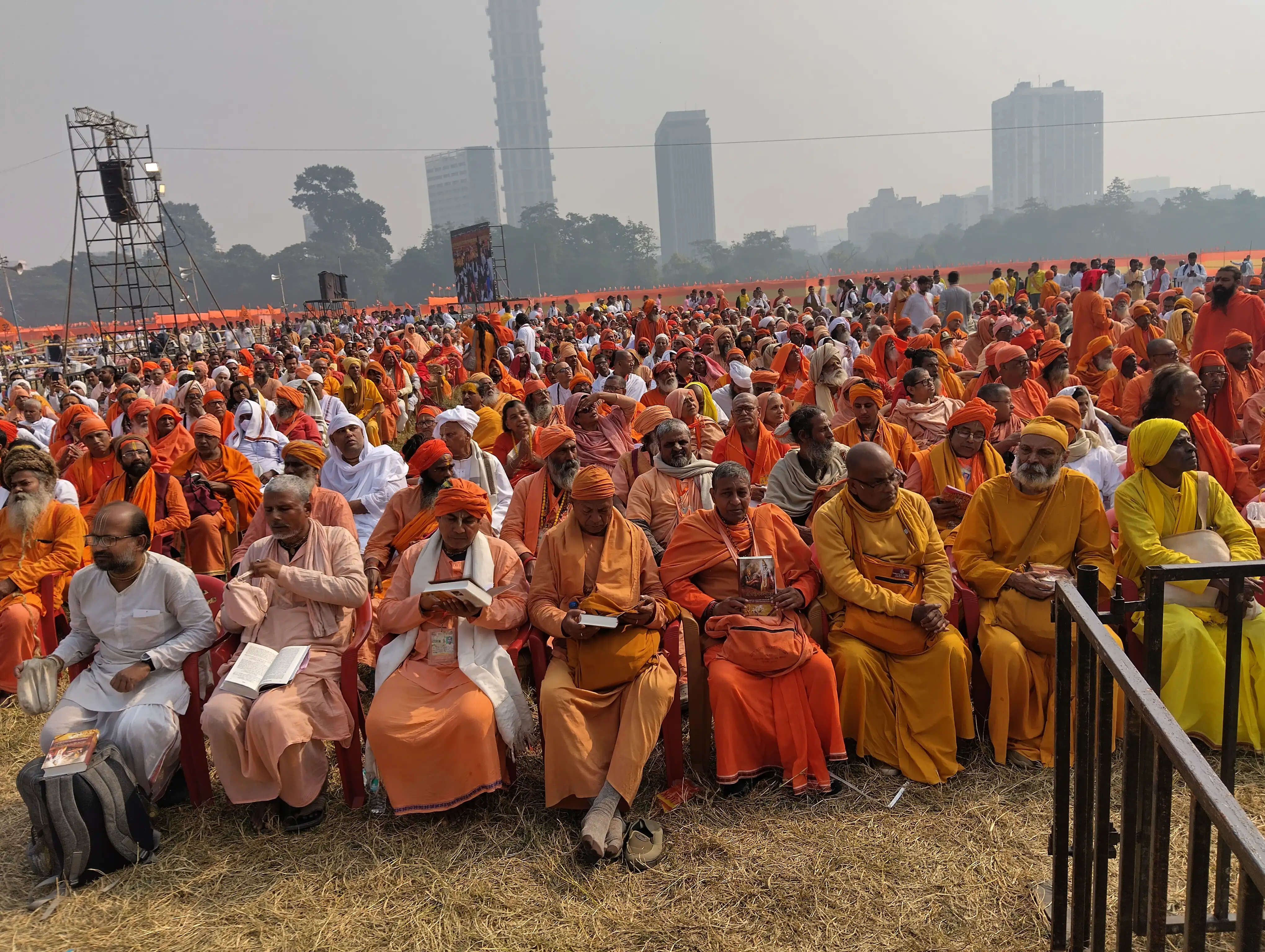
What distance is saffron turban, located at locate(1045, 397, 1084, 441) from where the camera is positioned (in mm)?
5359

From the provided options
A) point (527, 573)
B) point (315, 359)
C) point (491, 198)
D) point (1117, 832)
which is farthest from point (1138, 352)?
point (491, 198)

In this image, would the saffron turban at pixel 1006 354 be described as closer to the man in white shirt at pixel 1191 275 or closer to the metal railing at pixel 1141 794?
the metal railing at pixel 1141 794

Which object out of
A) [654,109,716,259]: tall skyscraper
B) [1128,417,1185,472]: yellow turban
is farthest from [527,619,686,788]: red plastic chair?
[654,109,716,259]: tall skyscraper

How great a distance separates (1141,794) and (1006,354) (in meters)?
5.80

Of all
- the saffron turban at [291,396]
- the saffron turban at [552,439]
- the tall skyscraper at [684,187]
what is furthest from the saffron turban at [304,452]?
the tall skyscraper at [684,187]

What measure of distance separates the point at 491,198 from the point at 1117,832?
184 m

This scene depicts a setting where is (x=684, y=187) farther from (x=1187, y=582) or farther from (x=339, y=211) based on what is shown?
(x=1187, y=582)

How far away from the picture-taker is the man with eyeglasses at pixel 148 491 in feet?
19.1

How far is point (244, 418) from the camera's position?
8.11 meters

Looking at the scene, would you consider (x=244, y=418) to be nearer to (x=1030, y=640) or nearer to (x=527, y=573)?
(x=527, y=573)

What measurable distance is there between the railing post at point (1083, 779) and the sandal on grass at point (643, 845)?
1504mm

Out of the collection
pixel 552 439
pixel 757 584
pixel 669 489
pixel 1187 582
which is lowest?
Answer: pixel 1187 582

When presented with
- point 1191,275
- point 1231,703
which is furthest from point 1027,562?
point 1191,275

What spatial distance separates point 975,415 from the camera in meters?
4.96
